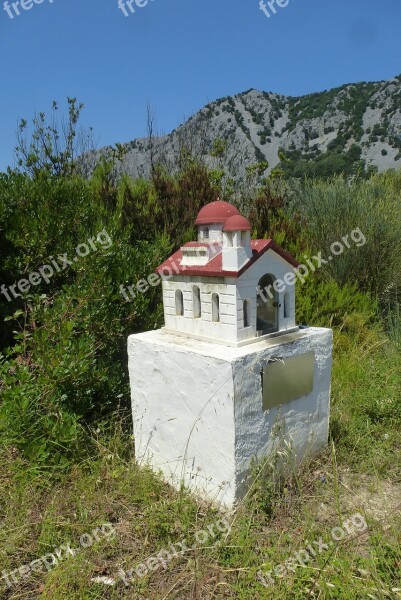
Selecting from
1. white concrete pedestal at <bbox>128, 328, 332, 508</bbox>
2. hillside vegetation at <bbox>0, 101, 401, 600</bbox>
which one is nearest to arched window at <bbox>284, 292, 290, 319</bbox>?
white concrete pedestal at <bbox>128, 328, 332, 508</bbox>

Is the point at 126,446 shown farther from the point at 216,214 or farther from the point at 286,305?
the point at 216,214

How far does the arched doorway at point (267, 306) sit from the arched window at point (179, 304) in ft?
1.76

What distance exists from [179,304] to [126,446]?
1.19m

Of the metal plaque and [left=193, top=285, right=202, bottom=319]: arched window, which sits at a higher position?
[left=193, top=285, right=202, bottom=319]: arched window

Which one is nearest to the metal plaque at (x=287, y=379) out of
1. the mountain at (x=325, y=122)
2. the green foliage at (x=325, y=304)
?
the green foliage at (x=325, y=304)

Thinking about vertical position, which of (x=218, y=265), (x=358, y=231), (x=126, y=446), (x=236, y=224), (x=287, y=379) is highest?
(x=236, y=224)

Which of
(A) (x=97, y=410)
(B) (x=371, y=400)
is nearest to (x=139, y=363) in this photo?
(A) (x=97, y=410)

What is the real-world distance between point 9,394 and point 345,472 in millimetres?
2345

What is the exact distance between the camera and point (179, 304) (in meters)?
3.08

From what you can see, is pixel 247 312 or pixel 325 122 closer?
pixel 247 312

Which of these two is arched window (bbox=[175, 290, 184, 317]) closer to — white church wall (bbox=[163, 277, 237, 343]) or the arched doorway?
white church wall (bbox=[163, 277, 237, 343])

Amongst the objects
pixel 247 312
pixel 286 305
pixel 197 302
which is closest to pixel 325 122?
pixel 286 305

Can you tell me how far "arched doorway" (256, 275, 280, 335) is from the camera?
2.95 m

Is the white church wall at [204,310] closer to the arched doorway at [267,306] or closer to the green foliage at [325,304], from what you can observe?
the arched doorway at [267,306]
